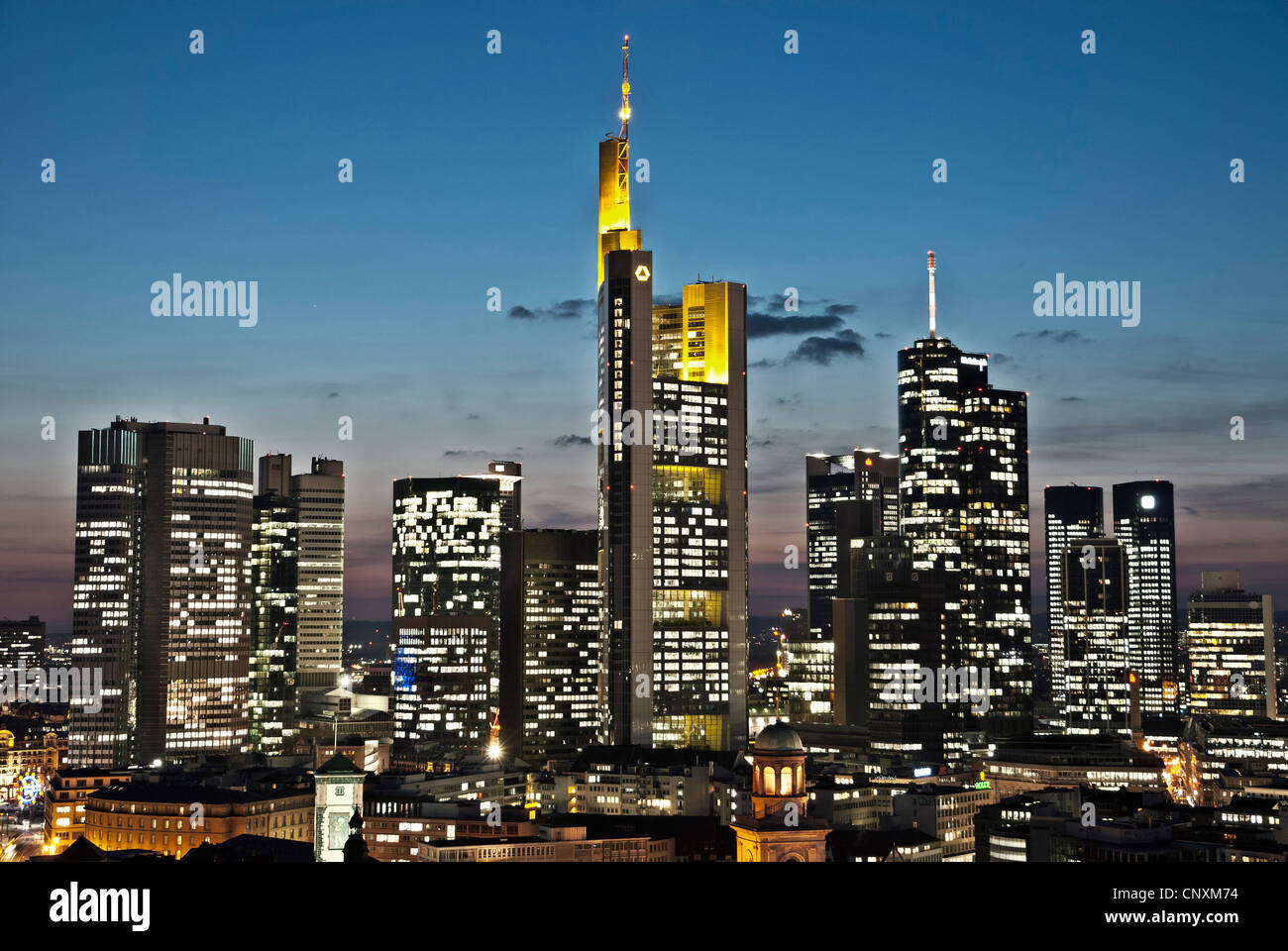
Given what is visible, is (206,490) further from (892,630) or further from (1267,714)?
(1267,714)

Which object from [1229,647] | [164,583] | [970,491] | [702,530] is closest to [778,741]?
[702,530]

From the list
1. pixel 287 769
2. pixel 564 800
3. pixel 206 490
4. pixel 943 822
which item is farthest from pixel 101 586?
pixel 943 822

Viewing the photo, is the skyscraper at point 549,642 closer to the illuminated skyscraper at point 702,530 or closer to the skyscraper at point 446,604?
the skyscraper at point 446,604

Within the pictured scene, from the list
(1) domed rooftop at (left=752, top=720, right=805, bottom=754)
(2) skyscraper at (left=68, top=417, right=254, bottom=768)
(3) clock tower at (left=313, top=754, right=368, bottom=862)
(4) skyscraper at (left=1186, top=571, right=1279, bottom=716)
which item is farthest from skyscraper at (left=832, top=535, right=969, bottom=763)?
(1) domed rooftop at (left=752, top=720, right=805, bottom=754)

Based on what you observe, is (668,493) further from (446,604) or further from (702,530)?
(446,604)

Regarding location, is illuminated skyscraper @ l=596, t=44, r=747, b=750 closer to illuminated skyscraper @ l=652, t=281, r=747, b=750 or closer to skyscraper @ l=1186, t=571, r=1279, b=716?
illuminated skyscraper @ l=652, t=281, r=747, b=750

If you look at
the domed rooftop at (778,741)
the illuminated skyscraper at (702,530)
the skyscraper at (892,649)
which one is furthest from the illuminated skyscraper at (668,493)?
the domed rooftop at (778,741)
